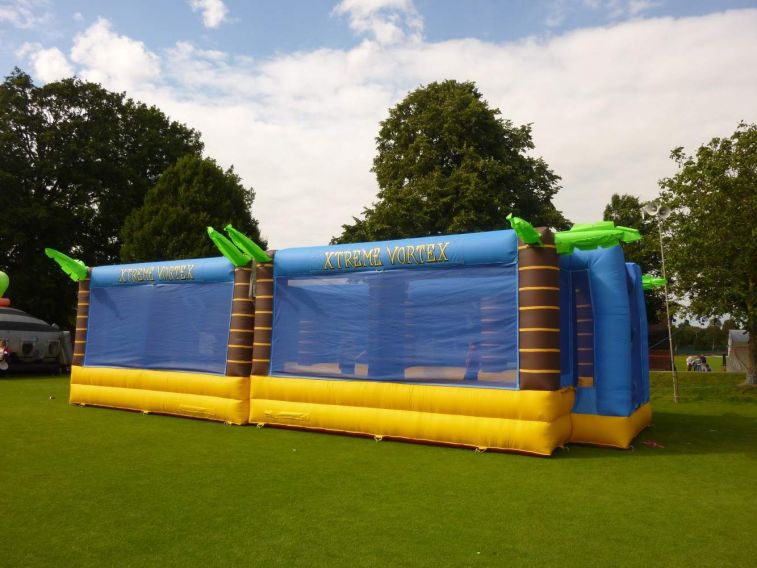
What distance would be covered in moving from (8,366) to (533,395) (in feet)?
57.6

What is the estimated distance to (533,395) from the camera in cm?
737

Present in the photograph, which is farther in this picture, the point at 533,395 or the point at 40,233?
the point at 40,233

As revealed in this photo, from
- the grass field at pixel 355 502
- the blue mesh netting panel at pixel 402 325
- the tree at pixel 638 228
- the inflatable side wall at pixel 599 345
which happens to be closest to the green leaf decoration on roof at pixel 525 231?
the blue mesh netting panel at pixel 402 325

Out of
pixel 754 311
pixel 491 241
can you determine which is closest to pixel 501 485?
pixel 491 241

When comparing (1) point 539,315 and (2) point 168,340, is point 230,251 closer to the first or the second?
(2) point 168,340

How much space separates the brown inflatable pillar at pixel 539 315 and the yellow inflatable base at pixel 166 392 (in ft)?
Result: 15.3

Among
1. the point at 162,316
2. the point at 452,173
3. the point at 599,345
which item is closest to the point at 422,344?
the point at 599,345

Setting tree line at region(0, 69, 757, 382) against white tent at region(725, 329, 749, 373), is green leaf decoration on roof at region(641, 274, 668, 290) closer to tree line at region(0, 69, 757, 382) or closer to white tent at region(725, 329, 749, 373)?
tree line at region(0, 69, 757, 382)

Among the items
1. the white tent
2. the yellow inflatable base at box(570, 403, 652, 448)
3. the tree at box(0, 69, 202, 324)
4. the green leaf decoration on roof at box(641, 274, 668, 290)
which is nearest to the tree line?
the tree at box(0, 69, 202, 324)

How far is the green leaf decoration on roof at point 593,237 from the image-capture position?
783 cm

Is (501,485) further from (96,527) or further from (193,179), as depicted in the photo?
(193,179)

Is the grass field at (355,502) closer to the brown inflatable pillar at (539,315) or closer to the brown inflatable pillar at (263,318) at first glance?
the brown inflatable pillar at (539,315)

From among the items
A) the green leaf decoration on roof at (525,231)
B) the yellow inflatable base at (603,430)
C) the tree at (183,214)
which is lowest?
the yellow inflatable base at (603,430)

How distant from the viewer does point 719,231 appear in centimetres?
1503
